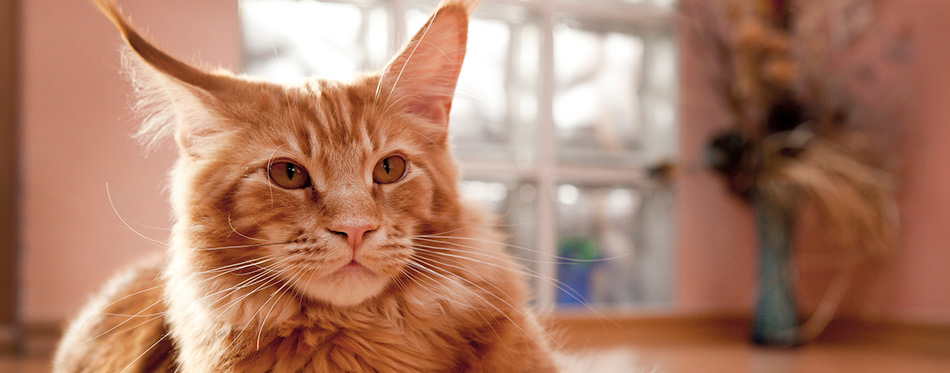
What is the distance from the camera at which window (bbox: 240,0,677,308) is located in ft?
8.04

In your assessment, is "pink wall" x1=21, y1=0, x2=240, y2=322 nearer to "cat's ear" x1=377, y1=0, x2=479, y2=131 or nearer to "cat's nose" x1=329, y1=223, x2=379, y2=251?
"cat's ear" x1=377, y1=0, x2=479, y2=131

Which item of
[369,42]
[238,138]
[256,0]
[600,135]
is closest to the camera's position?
[238,138]

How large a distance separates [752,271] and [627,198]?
635 millimetres

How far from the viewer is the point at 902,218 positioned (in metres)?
2.39

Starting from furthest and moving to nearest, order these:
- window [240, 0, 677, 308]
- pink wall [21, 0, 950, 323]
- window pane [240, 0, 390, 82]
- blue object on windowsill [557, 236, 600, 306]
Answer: blue object on windowsill [557, 236, 600, 306] < window [240, 0, 677, 308] < window pane [240, 0, 390, 82] < pink wall [21, 0, 950, 323]

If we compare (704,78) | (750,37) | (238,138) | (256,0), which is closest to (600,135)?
(704,78)

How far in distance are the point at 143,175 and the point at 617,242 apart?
6.39 ft

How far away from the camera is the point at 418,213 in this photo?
0.79 meters

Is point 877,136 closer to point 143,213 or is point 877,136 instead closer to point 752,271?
point 752,271

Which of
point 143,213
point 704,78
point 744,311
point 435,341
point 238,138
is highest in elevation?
point 704,78

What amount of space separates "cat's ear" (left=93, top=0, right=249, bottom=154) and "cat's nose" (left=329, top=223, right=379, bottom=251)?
0.20m

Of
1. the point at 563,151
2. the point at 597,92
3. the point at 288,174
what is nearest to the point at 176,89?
the point at 288,174

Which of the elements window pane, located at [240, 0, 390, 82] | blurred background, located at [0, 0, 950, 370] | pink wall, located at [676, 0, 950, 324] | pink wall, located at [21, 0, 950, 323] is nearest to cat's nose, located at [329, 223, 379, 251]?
pink wall, located at [21, 0, 950, 323]

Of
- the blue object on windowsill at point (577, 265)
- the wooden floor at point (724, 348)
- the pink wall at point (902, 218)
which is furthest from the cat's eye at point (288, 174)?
the pink wall at point (902, 218)
